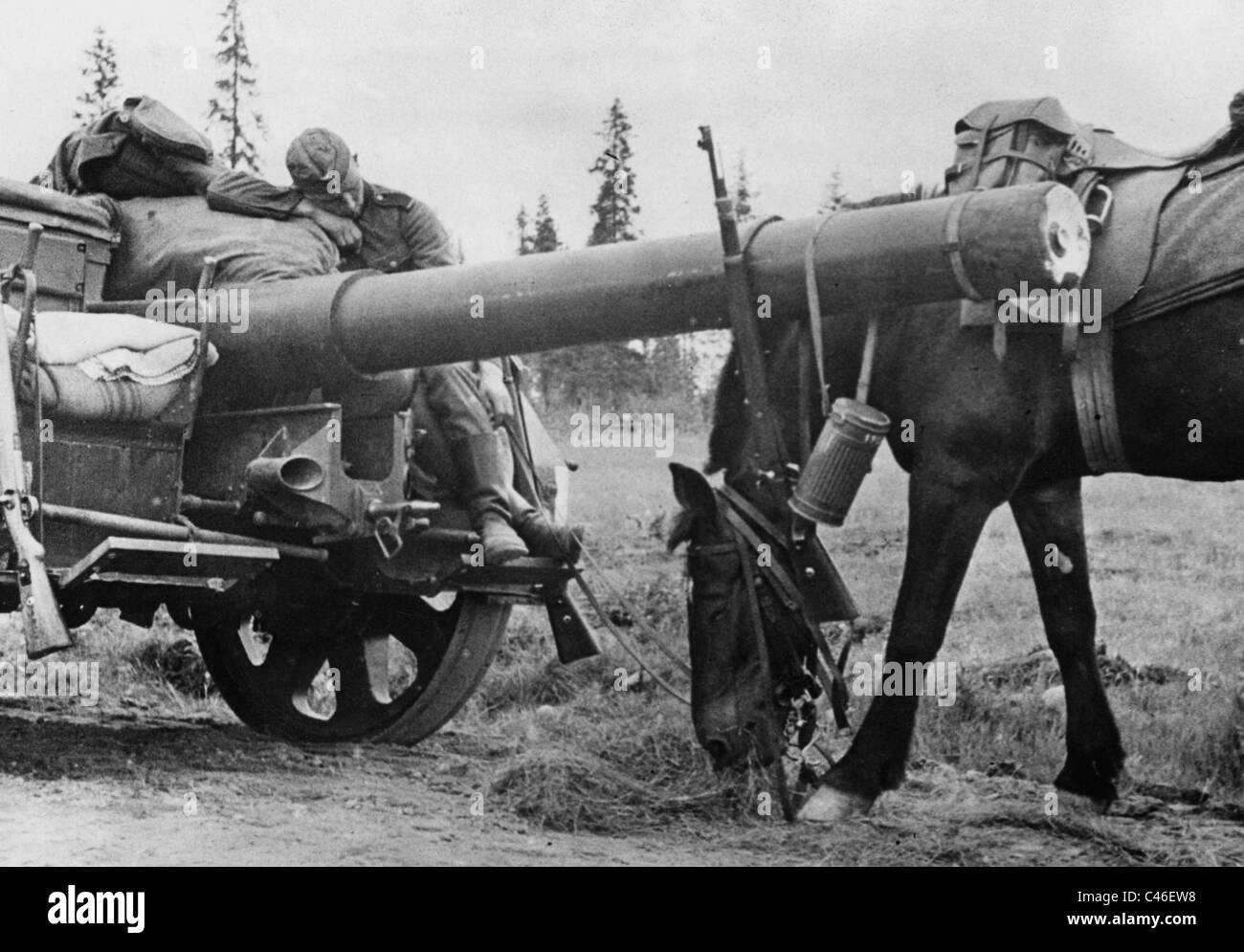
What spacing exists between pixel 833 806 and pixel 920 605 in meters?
0.64

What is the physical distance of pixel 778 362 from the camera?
4781 mm

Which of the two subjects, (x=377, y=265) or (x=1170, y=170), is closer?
(x=1170, y=170)

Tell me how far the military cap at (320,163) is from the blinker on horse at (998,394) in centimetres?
169

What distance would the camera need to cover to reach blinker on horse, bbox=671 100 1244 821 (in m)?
4.54

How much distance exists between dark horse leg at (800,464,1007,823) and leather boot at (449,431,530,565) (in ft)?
4.56

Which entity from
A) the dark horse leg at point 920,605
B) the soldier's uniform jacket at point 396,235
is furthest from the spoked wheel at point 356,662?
the dark horse leg at point 920,605

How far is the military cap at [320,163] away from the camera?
5.62 metres

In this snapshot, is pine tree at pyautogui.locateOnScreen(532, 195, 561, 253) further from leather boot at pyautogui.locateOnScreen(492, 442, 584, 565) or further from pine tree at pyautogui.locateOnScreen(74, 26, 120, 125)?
leather boot at pyautogui.locateOnScreen(492, 442, 584, 565)

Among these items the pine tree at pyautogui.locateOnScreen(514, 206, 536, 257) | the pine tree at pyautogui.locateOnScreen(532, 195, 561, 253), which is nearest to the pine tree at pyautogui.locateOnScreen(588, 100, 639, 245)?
the pine tree at pyautogui.locateOnScreen(532, 195, 561, 253)

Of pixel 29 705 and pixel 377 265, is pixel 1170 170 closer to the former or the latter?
pixel 377 265

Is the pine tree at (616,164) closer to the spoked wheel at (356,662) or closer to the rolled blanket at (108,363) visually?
the rolled blanket at (108,363)

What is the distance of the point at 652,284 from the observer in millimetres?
4551

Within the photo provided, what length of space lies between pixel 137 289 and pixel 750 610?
8.23 feet
